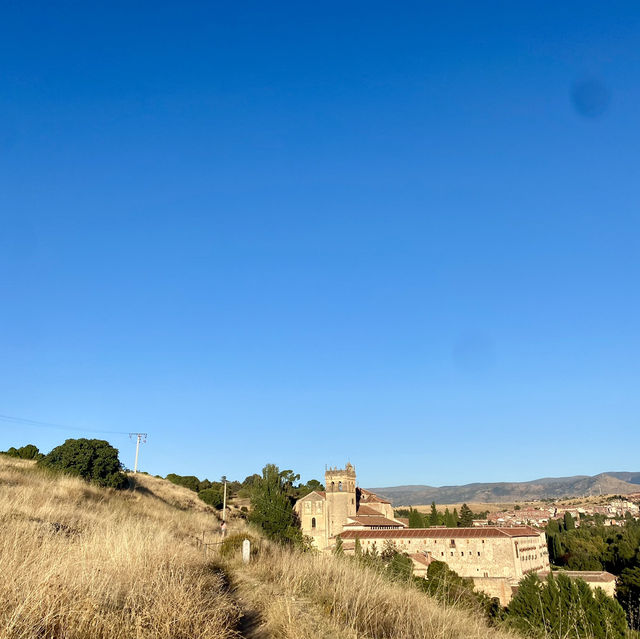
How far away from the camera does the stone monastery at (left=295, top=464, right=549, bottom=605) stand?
48406mm

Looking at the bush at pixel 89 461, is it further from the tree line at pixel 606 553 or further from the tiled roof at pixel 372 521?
the tree line at pixel 606 553

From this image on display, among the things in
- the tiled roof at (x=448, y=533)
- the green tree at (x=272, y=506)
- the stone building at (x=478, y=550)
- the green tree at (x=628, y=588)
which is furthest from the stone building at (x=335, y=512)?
the green tree at (x=628, y=588)

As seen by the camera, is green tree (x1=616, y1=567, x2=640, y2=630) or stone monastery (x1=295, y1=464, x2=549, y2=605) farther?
stone monastery (x1=295, y1=464, x2=549, y2=605)

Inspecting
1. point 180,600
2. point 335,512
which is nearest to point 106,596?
point 180,600

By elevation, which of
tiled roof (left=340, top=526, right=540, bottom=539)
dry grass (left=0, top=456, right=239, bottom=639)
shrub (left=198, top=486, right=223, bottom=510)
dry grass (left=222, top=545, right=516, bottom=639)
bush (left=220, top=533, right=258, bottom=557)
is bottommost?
tiled roof (left=340, top=526, right=540, bottom=539)

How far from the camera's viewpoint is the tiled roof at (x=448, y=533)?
50781 millimetres

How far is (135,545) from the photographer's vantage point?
22.5ft

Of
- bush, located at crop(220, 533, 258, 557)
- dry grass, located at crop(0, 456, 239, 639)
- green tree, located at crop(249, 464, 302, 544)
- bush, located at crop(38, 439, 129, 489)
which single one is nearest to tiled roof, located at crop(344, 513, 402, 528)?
green tree, located at crop(249, 464, 302, 544)

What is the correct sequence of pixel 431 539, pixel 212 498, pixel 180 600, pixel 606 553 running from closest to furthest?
pixel 180 600
pixel 431 539
pixel 212 498
pixel 606 553

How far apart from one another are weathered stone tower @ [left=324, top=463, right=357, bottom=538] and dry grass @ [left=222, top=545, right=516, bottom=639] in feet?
188

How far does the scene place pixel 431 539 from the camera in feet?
172

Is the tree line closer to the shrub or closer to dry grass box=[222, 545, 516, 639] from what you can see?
dry grass box=[222, 545, 516, 639]

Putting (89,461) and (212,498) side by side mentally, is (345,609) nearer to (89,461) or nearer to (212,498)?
(89,461)

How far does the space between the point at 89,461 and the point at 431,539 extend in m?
37.5
